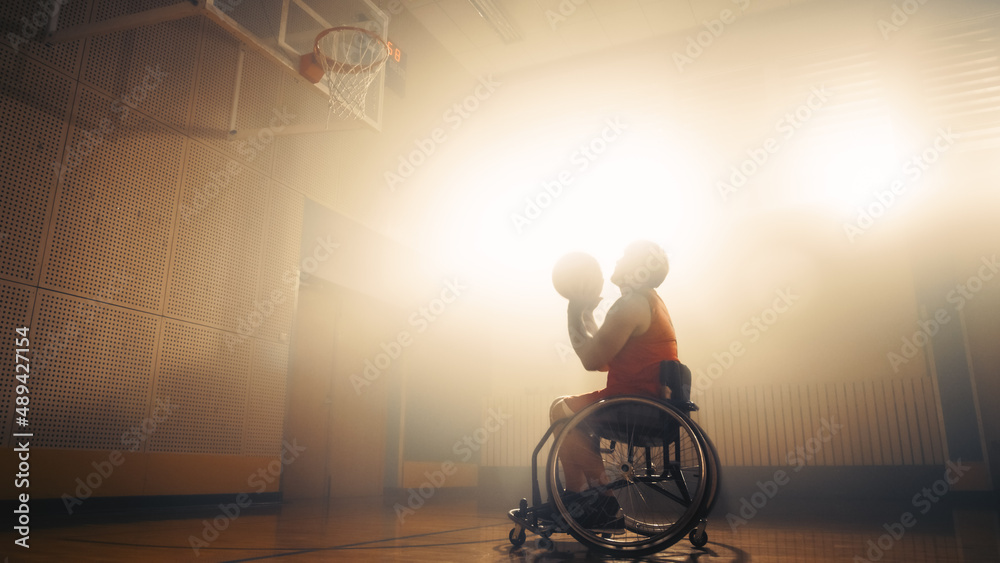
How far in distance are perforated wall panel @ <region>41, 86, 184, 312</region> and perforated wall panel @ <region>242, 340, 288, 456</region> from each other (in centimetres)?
91

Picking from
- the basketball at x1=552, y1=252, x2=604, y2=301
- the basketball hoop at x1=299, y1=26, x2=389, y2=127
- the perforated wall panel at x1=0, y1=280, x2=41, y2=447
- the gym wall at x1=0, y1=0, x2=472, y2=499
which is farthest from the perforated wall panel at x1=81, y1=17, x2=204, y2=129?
the basketball at x1=552, y1=252, x2=604, y2=301

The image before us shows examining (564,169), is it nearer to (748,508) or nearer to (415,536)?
(748,508)

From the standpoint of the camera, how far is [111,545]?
1999mm

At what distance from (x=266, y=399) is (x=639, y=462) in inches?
127

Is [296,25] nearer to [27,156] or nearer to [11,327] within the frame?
[27,156]

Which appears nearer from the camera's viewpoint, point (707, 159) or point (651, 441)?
point (651, 441)

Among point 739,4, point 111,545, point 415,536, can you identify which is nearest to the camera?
point 111,545

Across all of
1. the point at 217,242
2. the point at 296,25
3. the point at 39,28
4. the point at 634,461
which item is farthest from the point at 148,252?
the point at 634,461

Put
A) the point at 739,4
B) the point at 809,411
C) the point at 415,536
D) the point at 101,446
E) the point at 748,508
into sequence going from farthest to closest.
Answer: the point at 739,4 → the point at 809,411 → the point at 748,508 → the point at 101,446 → the point at 415,536

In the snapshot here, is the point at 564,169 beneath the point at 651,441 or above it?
above

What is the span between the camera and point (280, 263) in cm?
458

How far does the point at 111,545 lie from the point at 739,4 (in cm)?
666

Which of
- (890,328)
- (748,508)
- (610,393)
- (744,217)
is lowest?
(748,508)

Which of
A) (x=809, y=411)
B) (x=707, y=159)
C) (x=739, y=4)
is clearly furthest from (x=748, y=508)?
(x=739, y=4)
